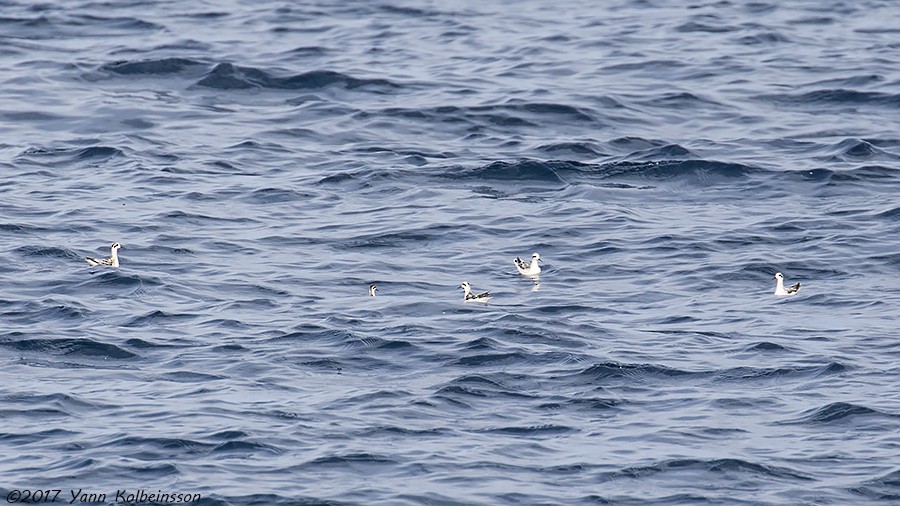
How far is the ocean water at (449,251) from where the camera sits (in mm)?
17641

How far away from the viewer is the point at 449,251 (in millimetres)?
26250

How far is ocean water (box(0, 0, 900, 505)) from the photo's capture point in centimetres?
1764

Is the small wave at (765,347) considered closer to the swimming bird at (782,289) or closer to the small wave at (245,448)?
the swimming bird at (782,289)

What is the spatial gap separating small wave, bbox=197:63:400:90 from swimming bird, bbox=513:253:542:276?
39.0 ft

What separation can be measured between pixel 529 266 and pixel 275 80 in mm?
13429

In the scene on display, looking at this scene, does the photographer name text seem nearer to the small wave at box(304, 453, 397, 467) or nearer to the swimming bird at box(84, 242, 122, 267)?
the small wave at box(304, 453, 397, 467)

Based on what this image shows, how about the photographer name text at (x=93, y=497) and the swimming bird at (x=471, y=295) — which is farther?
the swimming bird at (x=471, y=295)

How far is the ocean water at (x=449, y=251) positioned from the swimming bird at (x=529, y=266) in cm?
21

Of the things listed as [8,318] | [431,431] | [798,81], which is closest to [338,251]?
[8,318]

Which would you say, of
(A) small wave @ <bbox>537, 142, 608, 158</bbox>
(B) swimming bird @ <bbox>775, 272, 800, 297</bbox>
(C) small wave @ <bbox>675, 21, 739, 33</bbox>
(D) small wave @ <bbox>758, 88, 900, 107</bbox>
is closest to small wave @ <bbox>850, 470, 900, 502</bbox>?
(B) swimming bird @ <bbox>775, 272, 800, 297</bbox>

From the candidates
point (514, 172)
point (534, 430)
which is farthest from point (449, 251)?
point (534, 430)

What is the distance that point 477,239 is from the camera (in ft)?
88.0

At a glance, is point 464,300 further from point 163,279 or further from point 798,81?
point 798,81

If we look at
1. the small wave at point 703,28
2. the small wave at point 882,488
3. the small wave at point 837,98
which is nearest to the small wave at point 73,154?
the small wave at point 837,98
